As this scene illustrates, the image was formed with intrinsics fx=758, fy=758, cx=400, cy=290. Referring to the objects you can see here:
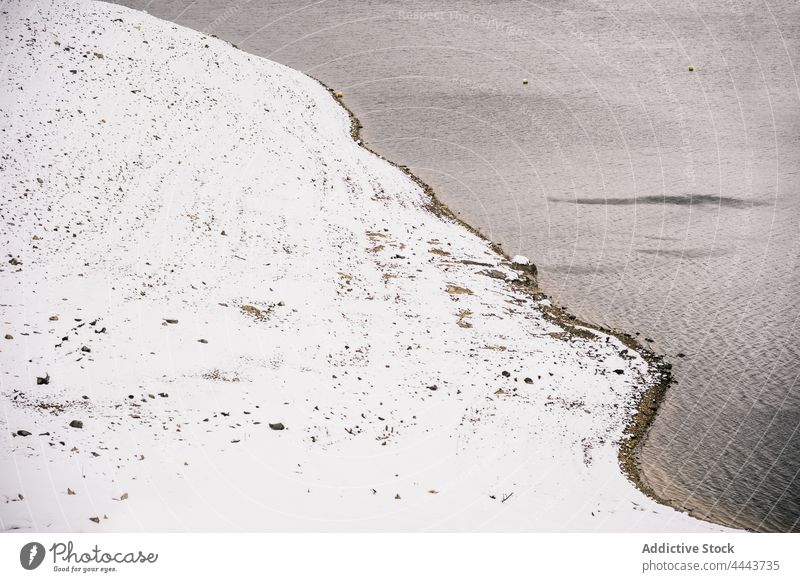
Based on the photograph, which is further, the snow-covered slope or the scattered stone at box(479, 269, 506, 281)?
the scattered stone at box(479, 269, 506, 281)

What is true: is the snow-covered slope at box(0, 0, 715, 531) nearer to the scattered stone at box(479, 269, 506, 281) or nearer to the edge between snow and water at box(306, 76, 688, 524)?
the scattered stone at box(479, 269, 506, 281)

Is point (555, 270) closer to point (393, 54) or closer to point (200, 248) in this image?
point (200, 248)

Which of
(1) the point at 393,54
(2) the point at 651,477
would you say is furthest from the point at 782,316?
(1) the point at 393,54

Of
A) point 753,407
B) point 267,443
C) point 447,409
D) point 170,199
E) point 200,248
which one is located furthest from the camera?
point 170,199
